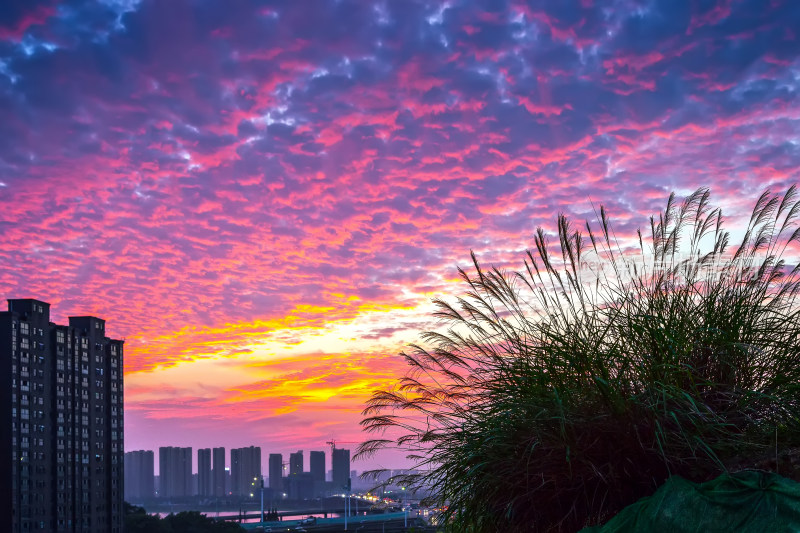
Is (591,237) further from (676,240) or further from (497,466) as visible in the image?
(497,466)

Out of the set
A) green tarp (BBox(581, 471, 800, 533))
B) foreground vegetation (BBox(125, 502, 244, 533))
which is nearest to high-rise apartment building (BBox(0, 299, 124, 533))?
foreground vegetation (BBox(125, 502, 244, 533))

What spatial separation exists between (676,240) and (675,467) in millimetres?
2086

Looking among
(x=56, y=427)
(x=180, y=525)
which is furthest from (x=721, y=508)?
(x=56, y=427)

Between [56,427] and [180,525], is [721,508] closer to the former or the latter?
[180,525]

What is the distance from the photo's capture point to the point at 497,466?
553cm

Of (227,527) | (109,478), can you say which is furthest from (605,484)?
(109,478)

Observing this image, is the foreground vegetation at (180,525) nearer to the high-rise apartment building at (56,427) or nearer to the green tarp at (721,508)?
the high-rise apartment building at (56,427)

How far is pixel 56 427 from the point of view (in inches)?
3123

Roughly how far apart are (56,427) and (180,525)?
57.1 feet

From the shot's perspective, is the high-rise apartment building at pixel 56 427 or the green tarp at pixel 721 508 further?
the high-rise apartment building at pixel 56 427

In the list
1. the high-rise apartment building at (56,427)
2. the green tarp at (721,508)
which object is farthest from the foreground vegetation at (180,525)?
the green tarp at (721,508)

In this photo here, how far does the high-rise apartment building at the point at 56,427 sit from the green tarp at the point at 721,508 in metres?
77.2

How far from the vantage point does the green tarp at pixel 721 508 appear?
4.12 meters

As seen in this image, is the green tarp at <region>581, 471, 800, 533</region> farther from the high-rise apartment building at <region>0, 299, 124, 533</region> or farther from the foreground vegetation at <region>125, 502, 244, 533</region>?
the foreground vegetation at <region>125, 502, 244, 533</region>
